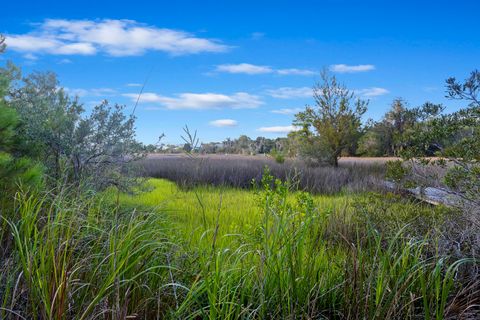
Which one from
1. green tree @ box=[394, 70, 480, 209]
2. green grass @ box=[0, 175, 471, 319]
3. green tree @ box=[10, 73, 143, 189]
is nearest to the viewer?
green grass @ box=[0, 175, 471, 319]

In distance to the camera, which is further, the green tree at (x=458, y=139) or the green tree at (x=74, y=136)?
the green tree at (x=74, y=136)

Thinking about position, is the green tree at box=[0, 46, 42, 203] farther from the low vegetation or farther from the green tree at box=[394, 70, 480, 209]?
the green tree at box=[394, 70, 480, 209]

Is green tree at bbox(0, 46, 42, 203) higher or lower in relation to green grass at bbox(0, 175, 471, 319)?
higher

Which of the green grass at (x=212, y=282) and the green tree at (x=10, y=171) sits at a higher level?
the green tree at (x=10, y=171)

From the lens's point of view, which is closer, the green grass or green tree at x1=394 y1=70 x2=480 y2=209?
the green grass

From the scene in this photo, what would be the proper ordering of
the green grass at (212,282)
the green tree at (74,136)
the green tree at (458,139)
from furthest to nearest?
1. the green tree at (74,136)
2. the green tree at (458,139)
3. the green grass at (212,282)

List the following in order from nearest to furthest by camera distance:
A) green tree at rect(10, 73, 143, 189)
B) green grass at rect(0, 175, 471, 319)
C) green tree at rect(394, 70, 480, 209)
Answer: green grass at rect(0, 175, 471, 319) → green tree at rect(394, 70, 480, 209) → green tree at rect(10, 73, 143, 189)

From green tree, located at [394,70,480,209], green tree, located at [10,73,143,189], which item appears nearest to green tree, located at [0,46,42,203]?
green tree, located at [10,73,143,189]

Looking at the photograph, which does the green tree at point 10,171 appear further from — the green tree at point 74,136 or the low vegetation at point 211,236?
the green tree at point 74,136

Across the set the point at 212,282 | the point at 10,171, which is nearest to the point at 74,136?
the point at 10,171

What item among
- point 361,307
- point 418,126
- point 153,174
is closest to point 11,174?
point 361,307

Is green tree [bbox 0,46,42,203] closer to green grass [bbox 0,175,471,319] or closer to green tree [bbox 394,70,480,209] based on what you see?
green grass [bbox 0,175,471,319]

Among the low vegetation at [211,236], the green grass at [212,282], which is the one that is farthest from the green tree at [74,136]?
the green grass at [212,282]

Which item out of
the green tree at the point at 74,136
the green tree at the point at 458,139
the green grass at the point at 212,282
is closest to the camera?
the green grass at the point at 212,282
